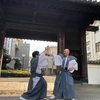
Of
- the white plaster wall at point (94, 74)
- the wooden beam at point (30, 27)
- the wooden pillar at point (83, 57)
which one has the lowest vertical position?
the white plaster wall at point (94, 74)

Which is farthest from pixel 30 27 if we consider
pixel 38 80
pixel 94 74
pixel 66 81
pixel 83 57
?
pixel 94 74

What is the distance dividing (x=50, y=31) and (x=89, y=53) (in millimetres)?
18644

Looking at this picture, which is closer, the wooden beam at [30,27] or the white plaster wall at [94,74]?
the wooden beam at [30,27]

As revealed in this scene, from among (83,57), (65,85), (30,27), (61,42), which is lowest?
(65,85)

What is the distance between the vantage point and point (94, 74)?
11.3m

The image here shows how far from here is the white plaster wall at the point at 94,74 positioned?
1095cm

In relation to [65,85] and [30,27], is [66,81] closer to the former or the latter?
[65,85]

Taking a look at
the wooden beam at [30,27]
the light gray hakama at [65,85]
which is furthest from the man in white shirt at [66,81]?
the wooden beam at [30,27]

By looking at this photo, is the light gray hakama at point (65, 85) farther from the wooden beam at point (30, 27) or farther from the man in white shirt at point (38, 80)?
the wooden beam at point (30, 27)

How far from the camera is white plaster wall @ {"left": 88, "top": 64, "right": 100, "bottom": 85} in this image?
35.9 feet

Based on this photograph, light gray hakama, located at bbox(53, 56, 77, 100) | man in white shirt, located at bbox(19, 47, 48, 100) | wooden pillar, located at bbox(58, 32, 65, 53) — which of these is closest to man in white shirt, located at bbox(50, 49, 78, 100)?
light gray hakama, located at bbox(53, 56, 77, 100)

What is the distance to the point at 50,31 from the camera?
741 centimetres

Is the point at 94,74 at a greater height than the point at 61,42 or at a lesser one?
lesser

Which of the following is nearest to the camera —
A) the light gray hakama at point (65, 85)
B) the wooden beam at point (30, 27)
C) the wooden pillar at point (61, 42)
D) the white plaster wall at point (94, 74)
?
the light gray hakama at point (65, 85)
